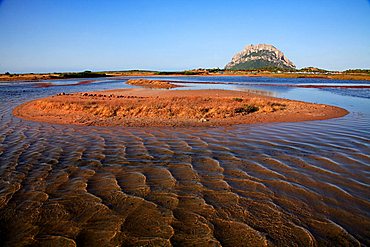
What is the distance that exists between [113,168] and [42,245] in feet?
8.99

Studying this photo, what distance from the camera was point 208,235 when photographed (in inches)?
136

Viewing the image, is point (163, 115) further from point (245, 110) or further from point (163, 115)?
point (245, 110)

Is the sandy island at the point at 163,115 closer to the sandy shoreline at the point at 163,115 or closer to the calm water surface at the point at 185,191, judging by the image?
the sandy shoreline at the point at 163,115

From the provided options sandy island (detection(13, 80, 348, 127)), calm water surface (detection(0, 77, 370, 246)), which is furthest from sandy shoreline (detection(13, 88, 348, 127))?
calm water surface (detection(0, 77, 370, 246))

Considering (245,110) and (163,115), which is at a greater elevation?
(245,110)

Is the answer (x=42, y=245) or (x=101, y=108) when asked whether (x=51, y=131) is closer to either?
(x=101, y=108)

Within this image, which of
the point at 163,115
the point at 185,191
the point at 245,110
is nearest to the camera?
the point at 185,191

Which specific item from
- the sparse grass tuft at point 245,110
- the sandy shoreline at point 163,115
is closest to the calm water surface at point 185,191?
the sandy shoreline at point 163,115

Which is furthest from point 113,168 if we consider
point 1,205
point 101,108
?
point 101,108

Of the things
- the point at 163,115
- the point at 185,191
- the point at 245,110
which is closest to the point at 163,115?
the point at 163,115

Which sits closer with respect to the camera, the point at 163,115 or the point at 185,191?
the point at 185,191

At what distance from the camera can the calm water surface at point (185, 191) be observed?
348cm

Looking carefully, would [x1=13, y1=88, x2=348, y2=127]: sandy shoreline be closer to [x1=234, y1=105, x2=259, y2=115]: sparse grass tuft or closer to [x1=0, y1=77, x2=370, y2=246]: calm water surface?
[x1=234, y1=105, x2=259, y2=115]: sparse grass tuft

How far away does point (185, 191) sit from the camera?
15.7 feet
